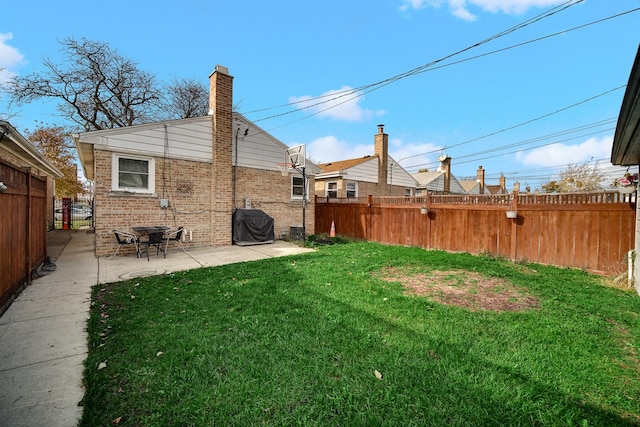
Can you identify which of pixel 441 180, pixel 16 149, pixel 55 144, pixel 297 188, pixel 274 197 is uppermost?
pixel 55 144

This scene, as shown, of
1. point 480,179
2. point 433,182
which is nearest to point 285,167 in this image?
point 433,182

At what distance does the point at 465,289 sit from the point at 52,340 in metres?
5.66

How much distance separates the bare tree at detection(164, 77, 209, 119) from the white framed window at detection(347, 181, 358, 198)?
45.3 feet

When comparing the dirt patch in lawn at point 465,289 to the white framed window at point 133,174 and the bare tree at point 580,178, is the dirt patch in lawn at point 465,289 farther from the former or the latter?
the bare tree at point 580,178

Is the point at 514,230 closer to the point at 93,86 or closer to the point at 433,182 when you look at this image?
the point at 433,182

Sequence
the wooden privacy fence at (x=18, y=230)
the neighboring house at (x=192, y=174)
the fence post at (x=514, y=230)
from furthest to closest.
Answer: the neighboring house at (x=192, y=174)
the fence post at (x=514, y=230)
the wooden privacy fence at (x=18, y=230)

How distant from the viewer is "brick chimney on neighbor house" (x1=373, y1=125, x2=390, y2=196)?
18484 millimetres

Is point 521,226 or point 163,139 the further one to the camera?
point 163,139

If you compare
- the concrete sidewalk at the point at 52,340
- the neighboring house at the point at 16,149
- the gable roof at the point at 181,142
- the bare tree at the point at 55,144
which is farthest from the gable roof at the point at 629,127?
the bare tree at the point at 55,144

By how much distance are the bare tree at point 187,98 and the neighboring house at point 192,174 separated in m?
12.3

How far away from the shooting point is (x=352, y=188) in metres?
17.5

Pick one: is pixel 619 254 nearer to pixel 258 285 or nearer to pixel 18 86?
pixel 258 285

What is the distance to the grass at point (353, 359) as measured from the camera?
201cm

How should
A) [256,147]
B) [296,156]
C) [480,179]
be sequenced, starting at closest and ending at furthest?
[256,147]
[296,156]
[480,179]
